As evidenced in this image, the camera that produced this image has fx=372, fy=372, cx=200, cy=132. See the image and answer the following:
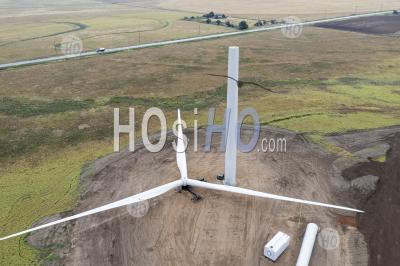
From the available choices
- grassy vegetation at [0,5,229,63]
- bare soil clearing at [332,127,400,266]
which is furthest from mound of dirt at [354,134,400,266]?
grassy vegetation at [0,5,229,63]

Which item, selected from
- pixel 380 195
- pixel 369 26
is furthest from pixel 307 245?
pixel 369 26

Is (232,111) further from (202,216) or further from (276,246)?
(276,246)

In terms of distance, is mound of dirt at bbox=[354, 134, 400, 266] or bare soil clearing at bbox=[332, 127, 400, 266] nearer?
mound of dirt at bbox=[354, 134, 400, 266]

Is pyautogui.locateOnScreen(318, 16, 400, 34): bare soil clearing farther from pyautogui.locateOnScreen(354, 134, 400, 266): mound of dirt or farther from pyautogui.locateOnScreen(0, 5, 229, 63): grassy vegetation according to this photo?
pyautogui.locateOnScreen(354, 134, 400, 266): mound of dirt

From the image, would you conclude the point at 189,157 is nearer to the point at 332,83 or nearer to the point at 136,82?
the point at 136,82

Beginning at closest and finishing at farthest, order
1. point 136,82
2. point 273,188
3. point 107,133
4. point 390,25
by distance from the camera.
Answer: point 273,188 < point 107,133 < point 136,82 < point 390,25

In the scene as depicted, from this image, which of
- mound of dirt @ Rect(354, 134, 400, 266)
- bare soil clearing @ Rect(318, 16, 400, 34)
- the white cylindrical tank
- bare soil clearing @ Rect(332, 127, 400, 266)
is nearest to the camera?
the white cylindrical tank

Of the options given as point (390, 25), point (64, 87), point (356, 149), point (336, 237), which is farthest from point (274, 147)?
point (390, 25)
